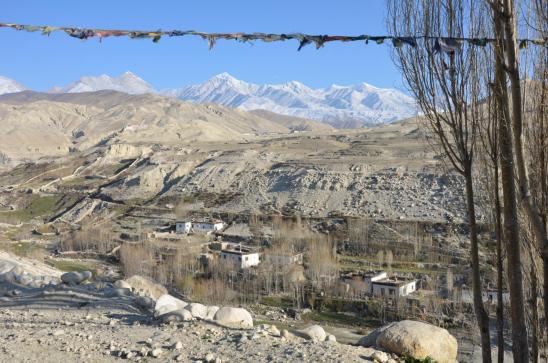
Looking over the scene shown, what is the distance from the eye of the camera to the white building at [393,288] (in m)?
28.2

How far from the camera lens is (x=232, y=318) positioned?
352 inches

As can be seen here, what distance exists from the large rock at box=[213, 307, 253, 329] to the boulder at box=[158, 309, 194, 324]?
0.43 m

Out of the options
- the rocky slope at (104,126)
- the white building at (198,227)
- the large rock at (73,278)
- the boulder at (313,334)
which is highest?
the rocky slope at (104,126)

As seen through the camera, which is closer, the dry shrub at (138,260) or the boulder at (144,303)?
the boulder at (144,303)

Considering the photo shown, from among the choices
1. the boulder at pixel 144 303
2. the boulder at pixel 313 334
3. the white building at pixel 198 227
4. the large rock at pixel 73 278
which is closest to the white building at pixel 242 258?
the white building at pixel 198 227

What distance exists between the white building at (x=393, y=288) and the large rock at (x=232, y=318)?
2004 cm

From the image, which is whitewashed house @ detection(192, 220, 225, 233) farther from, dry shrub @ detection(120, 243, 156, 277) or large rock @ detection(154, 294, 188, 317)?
large rock @ detection(154, 294, 188, 317)

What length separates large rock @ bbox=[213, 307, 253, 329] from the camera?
28.6ft

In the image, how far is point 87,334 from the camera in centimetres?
792

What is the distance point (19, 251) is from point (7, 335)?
1384 inches

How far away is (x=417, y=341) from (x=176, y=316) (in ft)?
12.1

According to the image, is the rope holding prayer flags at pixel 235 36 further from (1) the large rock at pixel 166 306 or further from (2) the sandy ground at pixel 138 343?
(1) the large rock at pixel 166 306

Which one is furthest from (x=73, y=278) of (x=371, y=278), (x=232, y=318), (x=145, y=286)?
(x=371, y=278)

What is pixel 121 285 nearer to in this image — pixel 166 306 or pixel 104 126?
pixel 166 306
